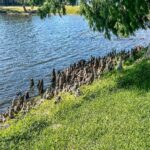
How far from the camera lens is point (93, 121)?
23750 mm

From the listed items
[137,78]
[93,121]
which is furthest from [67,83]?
[93,121]

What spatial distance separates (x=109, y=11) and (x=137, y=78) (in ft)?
18.2

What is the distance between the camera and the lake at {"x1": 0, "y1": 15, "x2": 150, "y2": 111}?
44.7 meters

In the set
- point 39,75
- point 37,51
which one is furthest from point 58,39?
point 39,75

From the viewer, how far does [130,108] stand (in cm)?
2491

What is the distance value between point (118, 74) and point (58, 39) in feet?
140

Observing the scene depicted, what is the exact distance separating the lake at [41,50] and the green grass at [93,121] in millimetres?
9524

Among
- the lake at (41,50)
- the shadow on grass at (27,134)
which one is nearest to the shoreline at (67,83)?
the lake at (41,50)

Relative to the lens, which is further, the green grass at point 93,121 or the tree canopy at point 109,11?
the tree canopy at point 109,11

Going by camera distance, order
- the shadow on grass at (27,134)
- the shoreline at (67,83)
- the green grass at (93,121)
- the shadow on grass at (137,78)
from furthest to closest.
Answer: the shoreline at (67,83), the shadow on grass at (137,78), the shadow on grass at (27,134), the green grass at (93,121)

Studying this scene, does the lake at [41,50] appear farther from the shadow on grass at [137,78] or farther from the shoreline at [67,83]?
the shadow on grass at [137,78]

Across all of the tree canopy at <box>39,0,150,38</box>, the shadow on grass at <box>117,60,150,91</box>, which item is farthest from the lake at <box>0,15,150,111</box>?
the shadow on grass at <box>117,60,150,91</box>

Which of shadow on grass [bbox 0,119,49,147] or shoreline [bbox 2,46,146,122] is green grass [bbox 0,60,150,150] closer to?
shadow on grass [bbox 0,119,49,147]

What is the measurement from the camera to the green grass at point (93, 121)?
2111 cm
